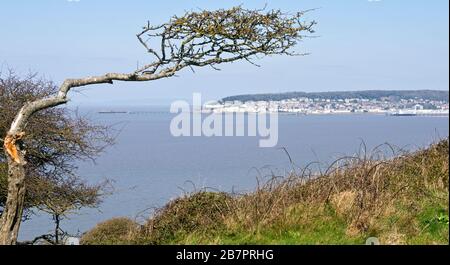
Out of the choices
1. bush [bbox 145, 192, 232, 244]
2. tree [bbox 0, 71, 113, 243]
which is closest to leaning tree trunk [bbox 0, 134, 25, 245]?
bush [bbox 145, 192, 232, 244]

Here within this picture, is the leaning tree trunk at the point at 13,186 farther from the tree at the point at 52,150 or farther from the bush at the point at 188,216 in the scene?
the tree at the point at 52,150

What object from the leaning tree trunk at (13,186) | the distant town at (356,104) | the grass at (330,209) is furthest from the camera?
the distant town at (356,104)

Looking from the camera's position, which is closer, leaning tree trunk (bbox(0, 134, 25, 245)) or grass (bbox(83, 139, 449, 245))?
grass (bbox(83, 139, 449, 245))

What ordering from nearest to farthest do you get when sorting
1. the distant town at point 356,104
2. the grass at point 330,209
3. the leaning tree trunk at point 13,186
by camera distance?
the grass at point 330,209, the leaning tree trunk at point 13,186, the distant town at point 356,104

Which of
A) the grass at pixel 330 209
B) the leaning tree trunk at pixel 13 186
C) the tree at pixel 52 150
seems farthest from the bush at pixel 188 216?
the tree at pixel 52 150

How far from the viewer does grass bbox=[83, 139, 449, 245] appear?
8.42 m

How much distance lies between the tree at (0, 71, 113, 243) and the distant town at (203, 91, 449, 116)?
17.2 feet

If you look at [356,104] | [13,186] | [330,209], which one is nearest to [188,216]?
[330,209]

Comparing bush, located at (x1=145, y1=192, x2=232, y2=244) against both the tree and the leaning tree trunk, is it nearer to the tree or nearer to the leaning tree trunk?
the leaning tree trunk

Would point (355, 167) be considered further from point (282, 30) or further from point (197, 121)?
point (197, 121)

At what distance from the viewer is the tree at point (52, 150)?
19.8m

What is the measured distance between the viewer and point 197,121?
42.9 ft

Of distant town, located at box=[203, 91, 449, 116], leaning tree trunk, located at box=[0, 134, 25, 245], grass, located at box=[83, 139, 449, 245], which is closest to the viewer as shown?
grass, located at box=[83, 139, 449, 245]

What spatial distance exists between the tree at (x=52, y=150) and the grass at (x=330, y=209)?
9.47 meters
